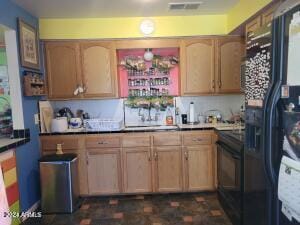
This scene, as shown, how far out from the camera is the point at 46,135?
318cm

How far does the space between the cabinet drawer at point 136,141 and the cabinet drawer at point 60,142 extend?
61 centimetres

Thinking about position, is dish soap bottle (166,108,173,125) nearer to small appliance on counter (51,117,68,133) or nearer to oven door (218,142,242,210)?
oven door (218,142,242,210)

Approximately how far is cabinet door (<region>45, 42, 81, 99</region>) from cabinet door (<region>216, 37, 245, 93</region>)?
1.83 meters

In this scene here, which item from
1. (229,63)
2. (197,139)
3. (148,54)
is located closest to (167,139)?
(197,139)

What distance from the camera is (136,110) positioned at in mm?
3707

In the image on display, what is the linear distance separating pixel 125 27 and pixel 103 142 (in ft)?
4.94

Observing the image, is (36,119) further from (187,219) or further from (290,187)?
(290,187)

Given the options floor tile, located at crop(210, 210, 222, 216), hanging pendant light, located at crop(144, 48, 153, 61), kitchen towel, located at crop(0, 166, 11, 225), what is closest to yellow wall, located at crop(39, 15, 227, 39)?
hanging pendant light, located at crop(144, 48, 153, 61)

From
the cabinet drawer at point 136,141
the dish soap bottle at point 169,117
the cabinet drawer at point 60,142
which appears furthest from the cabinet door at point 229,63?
the cabinet drawer at point 60,142

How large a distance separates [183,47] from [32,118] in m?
2.06

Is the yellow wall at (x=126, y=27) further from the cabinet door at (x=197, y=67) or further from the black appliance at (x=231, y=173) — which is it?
the black appliance at (x=231, y=173)

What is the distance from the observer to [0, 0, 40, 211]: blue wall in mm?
2606

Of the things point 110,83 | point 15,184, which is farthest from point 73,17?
point 15,184

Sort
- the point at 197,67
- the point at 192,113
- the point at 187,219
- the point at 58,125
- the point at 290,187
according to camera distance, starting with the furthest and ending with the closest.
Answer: the point at 192,113 → the point at 197,67 → the point at 58,125 → the point at 187,219 → the point at 290,187
